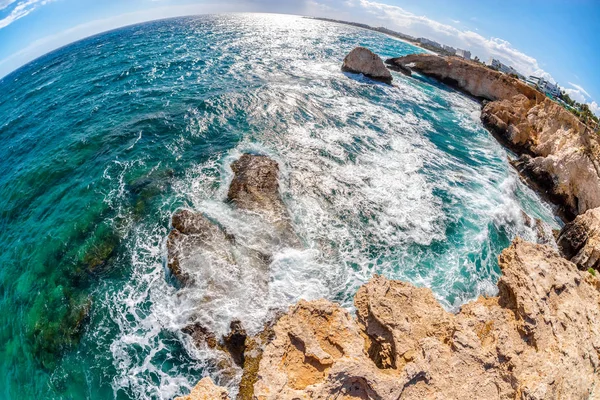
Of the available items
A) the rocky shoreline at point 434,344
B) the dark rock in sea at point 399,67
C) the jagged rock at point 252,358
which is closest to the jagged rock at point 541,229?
the rocky shoreline at point 434,344

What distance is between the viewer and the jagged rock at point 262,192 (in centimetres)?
1562

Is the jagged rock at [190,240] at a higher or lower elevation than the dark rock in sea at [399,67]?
higher

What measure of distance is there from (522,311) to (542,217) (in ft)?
54.5

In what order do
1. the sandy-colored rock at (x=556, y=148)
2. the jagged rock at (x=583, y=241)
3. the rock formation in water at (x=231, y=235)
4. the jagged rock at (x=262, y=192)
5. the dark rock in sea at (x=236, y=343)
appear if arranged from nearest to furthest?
the dark rock in sea at (x=236, y=343)
the rock formation in water at (x=231, y=235)
the jagged rock at (x=583, y=241)
the jagged rock at (x=262, y=192)
the sandy-colored rock at (x=556, y=148)

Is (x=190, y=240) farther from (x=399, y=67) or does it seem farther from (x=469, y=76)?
(x=399, y=67)

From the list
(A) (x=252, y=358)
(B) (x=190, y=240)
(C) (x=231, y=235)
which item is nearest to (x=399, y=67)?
(C) (x=231, y=235)

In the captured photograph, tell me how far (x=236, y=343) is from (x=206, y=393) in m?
4.25

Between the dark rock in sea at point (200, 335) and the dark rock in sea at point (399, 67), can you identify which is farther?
the dark rock in sea at point (399, 67)

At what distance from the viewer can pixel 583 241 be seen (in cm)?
1600

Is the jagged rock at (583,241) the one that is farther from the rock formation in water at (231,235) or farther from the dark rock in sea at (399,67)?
the dark rock in sea at (399,67)

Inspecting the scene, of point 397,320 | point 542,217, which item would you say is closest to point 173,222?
point 397,320

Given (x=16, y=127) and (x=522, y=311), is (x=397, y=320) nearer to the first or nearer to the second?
(x=522, y=311)

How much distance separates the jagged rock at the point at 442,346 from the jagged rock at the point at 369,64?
3977cm

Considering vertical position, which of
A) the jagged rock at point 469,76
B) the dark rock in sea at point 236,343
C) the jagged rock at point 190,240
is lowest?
the jagged rock at point 469,76
